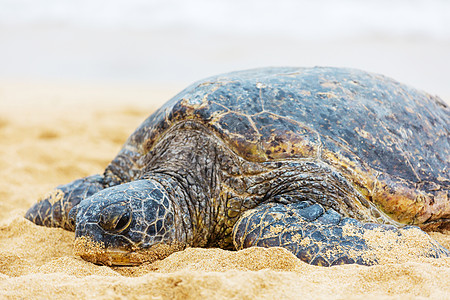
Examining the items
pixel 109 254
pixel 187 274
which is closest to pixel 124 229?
pixel 109 254

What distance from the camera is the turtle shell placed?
2613 millimetres

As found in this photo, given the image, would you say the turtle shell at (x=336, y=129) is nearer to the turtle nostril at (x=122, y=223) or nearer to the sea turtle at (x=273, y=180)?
the sea turtle at (x=273, y=180)

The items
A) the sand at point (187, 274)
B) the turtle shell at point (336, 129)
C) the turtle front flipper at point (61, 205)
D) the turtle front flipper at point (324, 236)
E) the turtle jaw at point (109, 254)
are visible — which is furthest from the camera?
the turtle front flipper at point (61, 205)

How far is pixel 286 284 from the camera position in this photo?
1.67 meters

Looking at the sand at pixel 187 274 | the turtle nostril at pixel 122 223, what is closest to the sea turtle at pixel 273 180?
the turtle nostril at pixel 122 223

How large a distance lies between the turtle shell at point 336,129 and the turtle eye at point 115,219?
30.6 inches

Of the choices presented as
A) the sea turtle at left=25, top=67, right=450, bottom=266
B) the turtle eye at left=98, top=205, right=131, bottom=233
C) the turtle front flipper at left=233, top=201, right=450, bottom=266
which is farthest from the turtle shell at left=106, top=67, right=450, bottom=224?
the turtle eye at left=98, top=205, right=131, bottom=233

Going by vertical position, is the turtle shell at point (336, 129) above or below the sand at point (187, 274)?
above

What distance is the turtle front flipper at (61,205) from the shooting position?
298 cm

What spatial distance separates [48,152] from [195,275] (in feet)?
13.2

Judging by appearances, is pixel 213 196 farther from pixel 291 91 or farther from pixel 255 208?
pixel 291 91

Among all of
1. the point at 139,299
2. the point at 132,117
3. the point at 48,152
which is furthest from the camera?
the point at 132,117

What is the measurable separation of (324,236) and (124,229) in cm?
108

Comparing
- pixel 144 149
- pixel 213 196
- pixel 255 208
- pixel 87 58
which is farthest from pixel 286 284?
pixel 87 58
